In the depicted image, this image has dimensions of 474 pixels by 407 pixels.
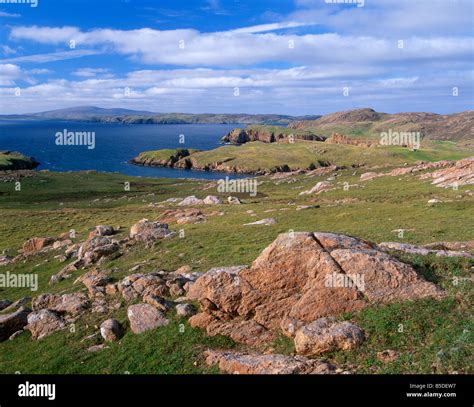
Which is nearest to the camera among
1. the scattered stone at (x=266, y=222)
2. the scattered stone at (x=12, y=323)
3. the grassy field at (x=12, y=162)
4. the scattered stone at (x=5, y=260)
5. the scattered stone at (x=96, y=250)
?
the scattered stone at (x=12, y=323)

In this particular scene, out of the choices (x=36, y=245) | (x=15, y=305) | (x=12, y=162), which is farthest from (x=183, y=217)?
(x=12, y=162)

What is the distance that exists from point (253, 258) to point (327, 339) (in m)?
12.7

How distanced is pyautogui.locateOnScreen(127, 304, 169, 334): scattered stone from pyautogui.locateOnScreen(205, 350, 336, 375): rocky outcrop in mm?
5233

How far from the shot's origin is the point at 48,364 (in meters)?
20.7

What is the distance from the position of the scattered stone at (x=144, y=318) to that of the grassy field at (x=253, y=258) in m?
0.46

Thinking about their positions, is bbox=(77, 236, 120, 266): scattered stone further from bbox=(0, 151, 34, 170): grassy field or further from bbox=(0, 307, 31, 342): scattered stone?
bbox=(0, 151, 34, 170): grassy field

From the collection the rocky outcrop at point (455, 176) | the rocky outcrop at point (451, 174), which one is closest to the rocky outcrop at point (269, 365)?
the rocky outcrop at point (451, 174)

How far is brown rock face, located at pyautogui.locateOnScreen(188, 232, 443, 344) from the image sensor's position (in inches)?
749

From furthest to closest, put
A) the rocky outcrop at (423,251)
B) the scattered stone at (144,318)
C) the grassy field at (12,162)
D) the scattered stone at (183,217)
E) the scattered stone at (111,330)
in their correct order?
the grassy field at (12,162) < the scattered stone at (183,217) < the rocky outcrop at (423,251) < the scattered stone at (111,330) < the scattered stone at (144,318)

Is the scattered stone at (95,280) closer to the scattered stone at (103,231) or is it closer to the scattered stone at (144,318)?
the scattered stone at (144,318)

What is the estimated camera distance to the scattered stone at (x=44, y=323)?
24312mm

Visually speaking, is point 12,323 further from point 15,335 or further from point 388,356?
point 388,356
